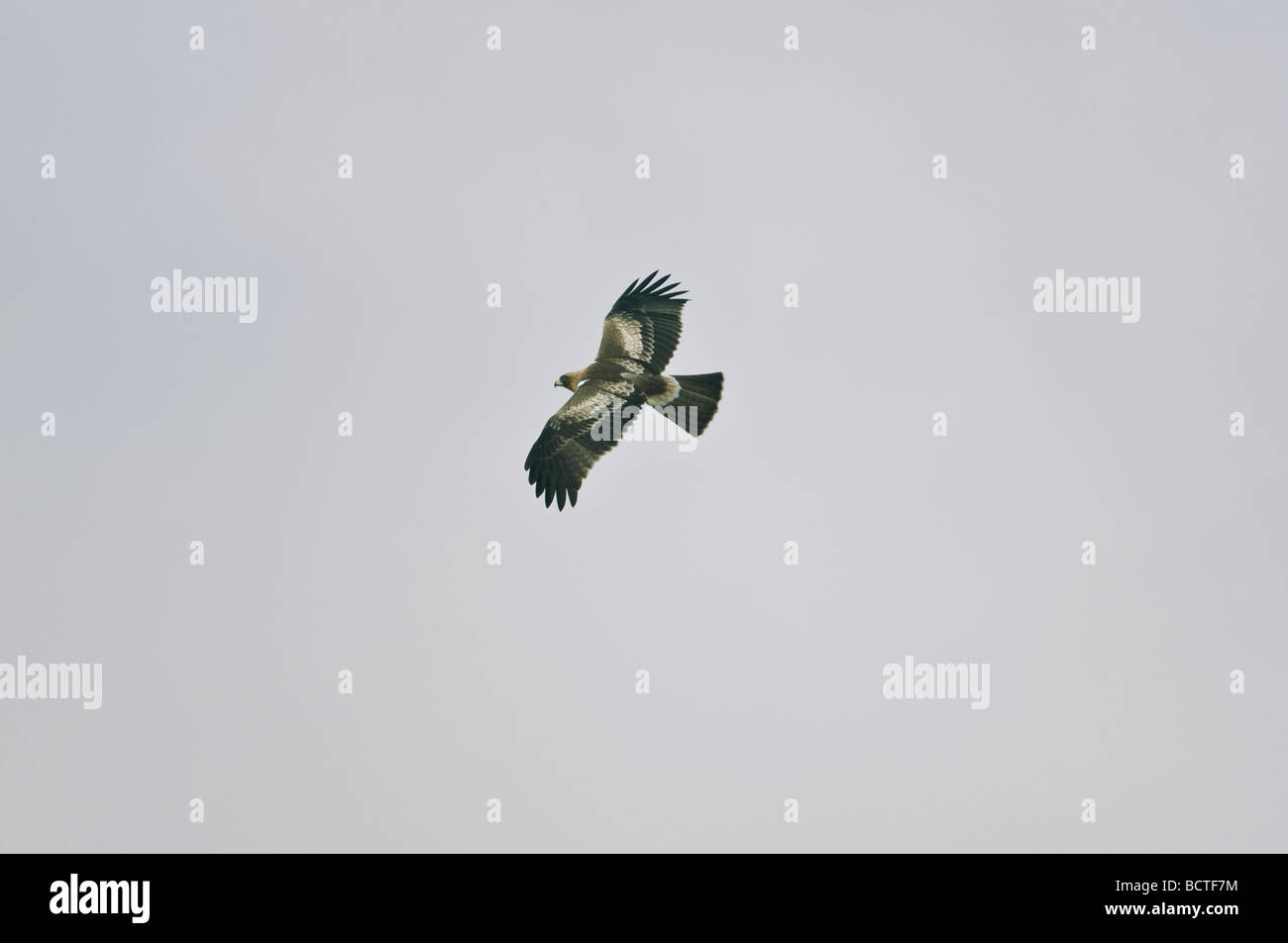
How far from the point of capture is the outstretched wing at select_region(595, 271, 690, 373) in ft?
68.8

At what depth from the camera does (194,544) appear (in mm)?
28547

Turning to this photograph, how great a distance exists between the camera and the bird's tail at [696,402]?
2091 centimetres

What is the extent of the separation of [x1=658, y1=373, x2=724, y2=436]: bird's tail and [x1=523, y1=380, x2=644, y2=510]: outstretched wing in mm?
540

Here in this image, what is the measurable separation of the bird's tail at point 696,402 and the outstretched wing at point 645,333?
0.43m

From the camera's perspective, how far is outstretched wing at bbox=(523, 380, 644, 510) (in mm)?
21016

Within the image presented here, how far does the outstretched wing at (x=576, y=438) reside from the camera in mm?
21016

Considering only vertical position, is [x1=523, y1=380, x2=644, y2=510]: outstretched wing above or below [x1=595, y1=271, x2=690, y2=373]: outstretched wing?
below

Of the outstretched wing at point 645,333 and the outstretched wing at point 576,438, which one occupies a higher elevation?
the outstretched wing at point 645,333

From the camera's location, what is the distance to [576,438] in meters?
21.2

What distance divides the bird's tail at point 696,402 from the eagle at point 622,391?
1cm
